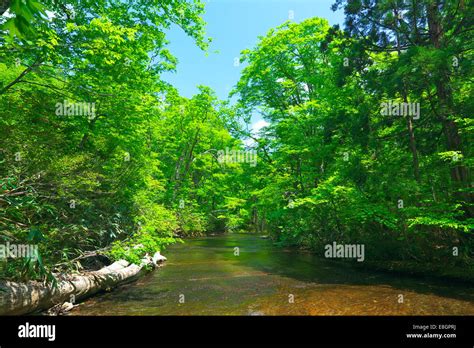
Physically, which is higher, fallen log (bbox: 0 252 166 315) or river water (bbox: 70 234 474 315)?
fallen log (bbox: 0 252 166 315)

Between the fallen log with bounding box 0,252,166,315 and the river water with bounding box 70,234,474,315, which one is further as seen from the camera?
the river water with bounding box 70,234,474,315

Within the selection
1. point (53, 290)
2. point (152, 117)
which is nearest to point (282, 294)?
point (53, 290)

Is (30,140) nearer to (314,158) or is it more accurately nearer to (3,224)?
(3,224)

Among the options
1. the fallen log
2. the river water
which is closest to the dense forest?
the fallen log

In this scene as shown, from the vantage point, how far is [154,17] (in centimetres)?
1213

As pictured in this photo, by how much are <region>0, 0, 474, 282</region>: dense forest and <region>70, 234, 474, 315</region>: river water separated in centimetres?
134

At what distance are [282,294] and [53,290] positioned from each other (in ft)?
19.8

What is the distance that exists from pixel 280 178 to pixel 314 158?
2.60 metres

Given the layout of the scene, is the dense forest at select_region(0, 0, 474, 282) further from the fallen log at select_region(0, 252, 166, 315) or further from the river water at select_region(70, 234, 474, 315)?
the river water at select_region(70, 234, 474, 315)

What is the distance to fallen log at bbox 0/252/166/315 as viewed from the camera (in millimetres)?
5676

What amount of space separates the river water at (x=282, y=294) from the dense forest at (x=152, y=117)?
134 cm

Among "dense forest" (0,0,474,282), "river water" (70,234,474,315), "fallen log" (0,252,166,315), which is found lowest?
"river water" (70,234,474,315)

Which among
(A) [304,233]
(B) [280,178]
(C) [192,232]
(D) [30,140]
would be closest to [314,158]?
(B) [280,178]
